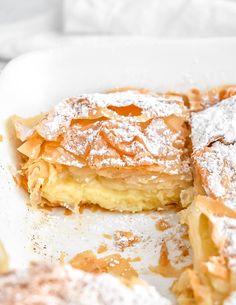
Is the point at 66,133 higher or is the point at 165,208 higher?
the point at 66,133

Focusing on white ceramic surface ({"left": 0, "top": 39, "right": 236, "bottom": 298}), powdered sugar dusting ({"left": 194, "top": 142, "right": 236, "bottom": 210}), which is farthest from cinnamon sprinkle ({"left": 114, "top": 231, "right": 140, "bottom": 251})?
white ceramic surface ({"left": 0, "top": 39, "right": 236, "bottom": 298})

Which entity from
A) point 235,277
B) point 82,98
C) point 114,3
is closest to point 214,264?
point 235,277

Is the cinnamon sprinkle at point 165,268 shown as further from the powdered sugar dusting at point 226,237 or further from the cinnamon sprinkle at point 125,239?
the powdered sugar dusting at point 226,237

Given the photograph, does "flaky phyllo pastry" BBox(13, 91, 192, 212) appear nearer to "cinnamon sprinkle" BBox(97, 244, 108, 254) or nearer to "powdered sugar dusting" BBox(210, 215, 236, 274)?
"cinnamon sprinkle" BBox(97, 244, 108, 254)

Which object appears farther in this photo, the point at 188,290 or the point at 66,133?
the point at 66,133

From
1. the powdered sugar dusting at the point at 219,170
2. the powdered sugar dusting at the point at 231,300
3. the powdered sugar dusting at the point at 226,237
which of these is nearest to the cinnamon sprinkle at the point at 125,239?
the powdered sugar dusting at the point at 219,170

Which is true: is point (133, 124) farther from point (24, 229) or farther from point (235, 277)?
point (235, 277)

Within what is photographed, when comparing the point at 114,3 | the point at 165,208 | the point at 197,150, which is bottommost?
the point at 165,208
